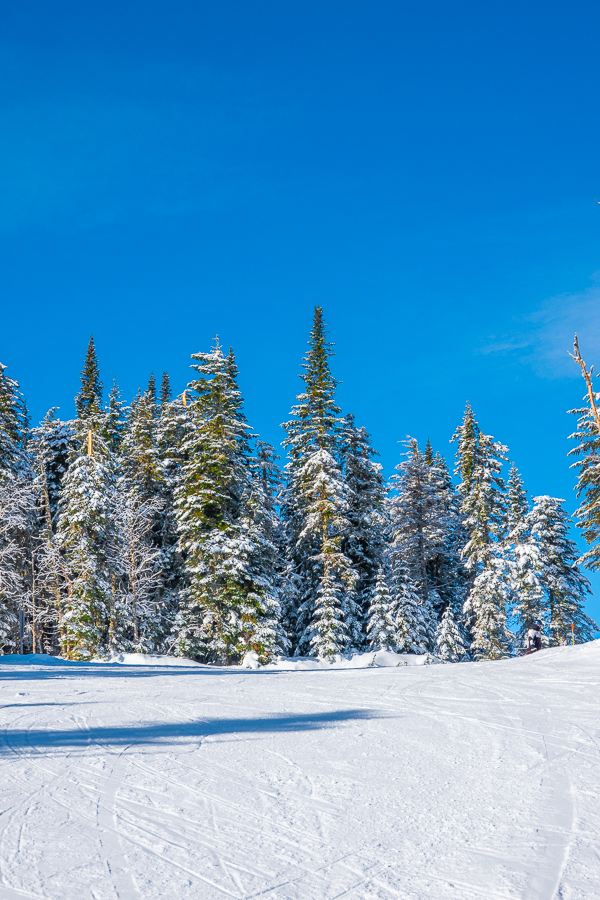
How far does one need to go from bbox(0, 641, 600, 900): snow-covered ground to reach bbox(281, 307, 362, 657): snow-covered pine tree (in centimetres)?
1709

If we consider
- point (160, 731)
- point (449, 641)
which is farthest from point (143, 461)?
point (160, 731)

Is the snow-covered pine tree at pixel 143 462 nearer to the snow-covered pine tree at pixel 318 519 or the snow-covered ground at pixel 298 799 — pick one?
the snow-covered pine tree at pixel 318 519

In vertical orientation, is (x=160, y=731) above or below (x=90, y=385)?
below

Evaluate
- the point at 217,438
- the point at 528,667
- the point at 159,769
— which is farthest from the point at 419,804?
the point at 217,438

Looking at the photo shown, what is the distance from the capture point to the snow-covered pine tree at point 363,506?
31.1 meters

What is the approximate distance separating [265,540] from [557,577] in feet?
56.1

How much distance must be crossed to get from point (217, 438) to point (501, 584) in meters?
15.7

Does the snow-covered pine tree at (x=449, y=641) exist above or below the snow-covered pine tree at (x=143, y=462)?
below

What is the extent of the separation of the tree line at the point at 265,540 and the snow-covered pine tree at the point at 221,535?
77 mm

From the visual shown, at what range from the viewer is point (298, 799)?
4453 mm

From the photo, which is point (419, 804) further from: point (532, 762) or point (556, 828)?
point (532, 762)

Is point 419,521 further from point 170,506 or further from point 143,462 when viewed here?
point 143,462

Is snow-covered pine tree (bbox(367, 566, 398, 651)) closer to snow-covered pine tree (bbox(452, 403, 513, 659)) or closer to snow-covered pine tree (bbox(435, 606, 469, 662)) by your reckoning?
snow-covered pine tree (bbox(435, 606, 469, 662))

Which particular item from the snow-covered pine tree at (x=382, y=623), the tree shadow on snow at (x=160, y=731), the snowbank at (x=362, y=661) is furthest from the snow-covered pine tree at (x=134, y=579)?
the tree shadow on snow at (x=160, y=731)
